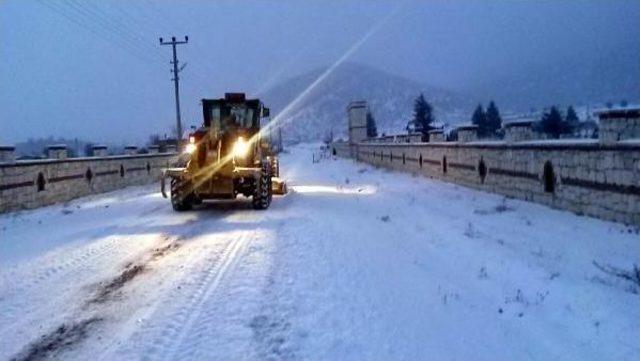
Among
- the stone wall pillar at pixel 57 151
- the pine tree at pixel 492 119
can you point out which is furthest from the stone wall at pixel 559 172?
the pine tree at pixel 492 119

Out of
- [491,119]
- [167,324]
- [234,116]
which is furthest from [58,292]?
[491,119]

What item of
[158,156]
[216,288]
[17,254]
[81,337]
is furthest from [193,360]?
[158,156]

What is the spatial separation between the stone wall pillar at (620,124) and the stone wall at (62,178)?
52.4ft

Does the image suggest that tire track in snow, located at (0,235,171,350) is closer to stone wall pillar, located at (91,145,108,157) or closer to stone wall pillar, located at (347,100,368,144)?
stone wall pillar, located at (91,145,108,157)

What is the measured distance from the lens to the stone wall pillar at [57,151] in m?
22.1

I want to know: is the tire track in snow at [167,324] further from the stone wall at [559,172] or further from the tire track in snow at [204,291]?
the stone wall at [559,172]

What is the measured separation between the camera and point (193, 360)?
4.82 meters

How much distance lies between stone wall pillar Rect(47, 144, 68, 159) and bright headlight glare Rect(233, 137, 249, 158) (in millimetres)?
10282

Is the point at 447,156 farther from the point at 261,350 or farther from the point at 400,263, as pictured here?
the point at 261,350

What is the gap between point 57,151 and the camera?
877 inches

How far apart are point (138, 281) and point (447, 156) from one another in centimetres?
1663

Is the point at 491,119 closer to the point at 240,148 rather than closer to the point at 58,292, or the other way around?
the point at 240,148

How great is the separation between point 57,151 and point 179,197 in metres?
10.0

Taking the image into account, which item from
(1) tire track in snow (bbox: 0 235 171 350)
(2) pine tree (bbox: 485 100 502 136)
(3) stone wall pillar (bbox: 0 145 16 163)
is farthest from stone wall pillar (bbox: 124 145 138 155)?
(2) pine tree (bbox: 485 100 502 136)
